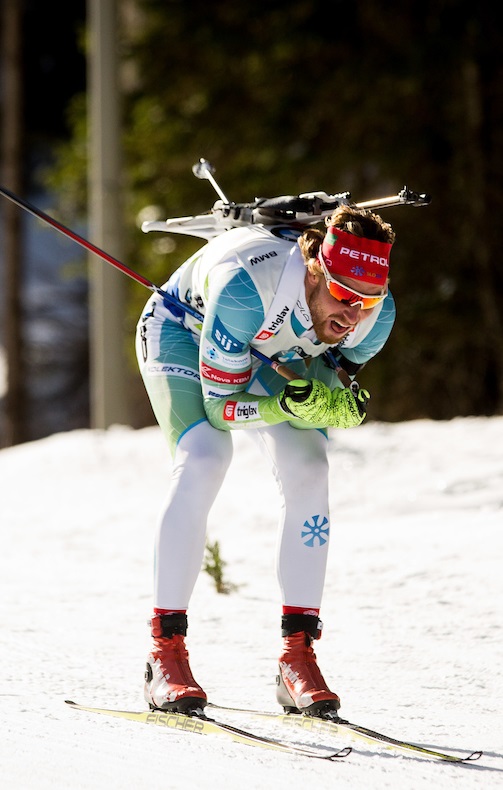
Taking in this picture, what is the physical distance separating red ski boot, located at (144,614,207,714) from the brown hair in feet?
3.71

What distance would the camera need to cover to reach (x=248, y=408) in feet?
11.3

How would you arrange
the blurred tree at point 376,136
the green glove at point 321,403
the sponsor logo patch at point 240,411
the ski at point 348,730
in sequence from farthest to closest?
1. the blurred tree at point 376,136
2. the sponsor logo patch at point 240,411
3. the green glove at point 321,403
4. the ski at point 348,730

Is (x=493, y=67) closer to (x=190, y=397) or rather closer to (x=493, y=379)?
(x=493, y=379)

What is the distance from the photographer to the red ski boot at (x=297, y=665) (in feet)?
11.3

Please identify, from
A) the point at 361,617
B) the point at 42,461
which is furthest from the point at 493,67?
the point at 361,617

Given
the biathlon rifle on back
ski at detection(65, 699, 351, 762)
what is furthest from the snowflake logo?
the biathlon rifle on back

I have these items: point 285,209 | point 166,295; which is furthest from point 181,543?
point 285,209

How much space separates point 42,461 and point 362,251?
21.6 feet

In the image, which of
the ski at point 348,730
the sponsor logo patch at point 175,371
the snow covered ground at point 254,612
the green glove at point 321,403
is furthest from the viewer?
the sponsor logo patch at point 175,371

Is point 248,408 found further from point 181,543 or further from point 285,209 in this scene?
point 285,209

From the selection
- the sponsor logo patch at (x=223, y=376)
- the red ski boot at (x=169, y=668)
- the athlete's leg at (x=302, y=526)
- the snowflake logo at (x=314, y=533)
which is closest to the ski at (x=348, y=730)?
the red ski boot at (x=169, y=668)

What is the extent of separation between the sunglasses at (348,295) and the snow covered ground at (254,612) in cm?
124

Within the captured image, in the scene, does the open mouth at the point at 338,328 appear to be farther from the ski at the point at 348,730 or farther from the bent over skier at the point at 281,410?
the ski at the point at 348,730

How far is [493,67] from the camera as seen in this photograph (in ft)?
40.7
